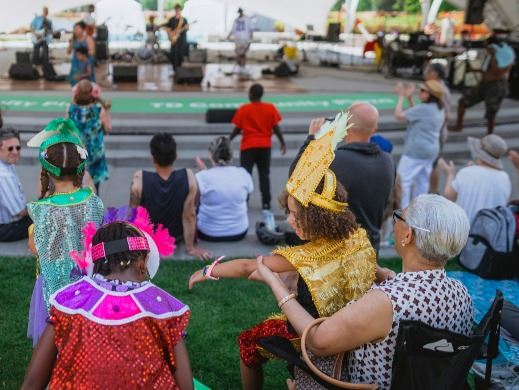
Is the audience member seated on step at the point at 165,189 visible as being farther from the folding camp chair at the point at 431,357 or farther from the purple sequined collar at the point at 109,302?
the folding camp chair at the point at 431,357

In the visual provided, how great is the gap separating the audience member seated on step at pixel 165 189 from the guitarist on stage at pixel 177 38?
1128 centimetres

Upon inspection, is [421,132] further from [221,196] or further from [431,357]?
[431,357]

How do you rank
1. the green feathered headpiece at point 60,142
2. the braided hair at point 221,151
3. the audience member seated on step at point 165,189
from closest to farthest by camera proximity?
the green feathered headpiece at point 60,142, the audience member seated on step at point 165,189, the braided hair at point 221,151

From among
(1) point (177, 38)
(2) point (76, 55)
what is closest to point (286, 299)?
(2) point (76, 55)

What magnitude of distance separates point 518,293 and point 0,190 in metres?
4.29

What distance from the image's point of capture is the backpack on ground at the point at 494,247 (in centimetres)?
483

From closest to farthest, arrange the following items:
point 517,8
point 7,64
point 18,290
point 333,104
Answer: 1. point 18,290
2. point 333,104
3. point 7,64
4. point 517,8

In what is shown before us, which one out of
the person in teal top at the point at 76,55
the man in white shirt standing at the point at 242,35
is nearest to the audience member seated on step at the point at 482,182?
the person in teal top at the point at 76,55

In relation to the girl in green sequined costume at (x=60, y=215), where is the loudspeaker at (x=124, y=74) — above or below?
below

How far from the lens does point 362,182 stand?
151 inches

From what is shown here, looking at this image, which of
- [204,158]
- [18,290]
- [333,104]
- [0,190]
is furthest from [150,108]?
[18,290]

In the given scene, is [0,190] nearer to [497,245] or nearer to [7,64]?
[497,245]

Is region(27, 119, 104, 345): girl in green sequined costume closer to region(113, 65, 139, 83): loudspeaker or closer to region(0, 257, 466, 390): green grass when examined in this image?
region(0, 257, 466, 390): green grass

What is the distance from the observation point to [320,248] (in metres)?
2.72
